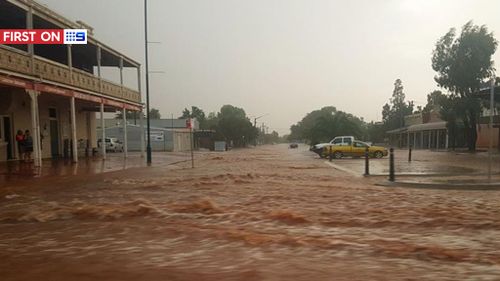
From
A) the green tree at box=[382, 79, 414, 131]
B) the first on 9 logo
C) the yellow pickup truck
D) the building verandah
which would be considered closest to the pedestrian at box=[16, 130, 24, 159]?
the building verandah

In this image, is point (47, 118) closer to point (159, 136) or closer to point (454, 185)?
point (454, 185)

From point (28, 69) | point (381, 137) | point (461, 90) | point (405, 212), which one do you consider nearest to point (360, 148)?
point (461, 90)

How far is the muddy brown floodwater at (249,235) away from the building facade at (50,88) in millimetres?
9013

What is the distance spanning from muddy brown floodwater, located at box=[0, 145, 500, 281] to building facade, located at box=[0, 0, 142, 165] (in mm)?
9013

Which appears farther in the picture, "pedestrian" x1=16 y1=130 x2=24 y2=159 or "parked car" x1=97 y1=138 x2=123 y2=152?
"parked car" x1=97 y1=138 x2=123 y2=152

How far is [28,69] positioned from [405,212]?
1724 centimetres

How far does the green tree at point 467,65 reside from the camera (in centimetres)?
4203

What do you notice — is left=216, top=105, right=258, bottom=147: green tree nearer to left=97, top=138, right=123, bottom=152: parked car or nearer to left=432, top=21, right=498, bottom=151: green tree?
left=97, top=138, right=123, bottom=152: parked car

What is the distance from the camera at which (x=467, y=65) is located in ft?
138

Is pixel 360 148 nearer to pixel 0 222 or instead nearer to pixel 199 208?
pixel 199 208

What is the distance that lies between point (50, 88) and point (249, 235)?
59.2 feet

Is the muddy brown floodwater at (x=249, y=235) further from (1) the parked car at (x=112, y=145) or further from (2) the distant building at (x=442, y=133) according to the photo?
(1) the parked car at (x=112, y=145)

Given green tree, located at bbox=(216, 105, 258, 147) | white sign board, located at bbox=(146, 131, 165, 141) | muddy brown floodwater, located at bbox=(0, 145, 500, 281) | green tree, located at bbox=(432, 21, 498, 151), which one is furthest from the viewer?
green tree, located at bbox=(216, 105, 258, 147)

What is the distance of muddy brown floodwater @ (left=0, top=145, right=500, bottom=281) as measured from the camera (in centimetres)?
484
